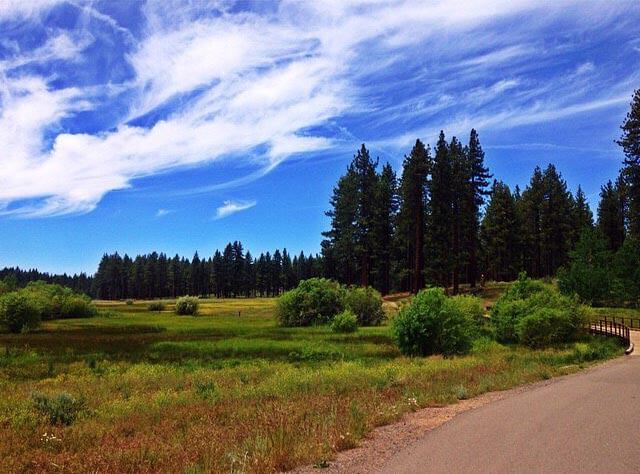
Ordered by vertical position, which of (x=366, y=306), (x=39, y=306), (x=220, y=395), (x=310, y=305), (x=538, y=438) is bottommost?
(x=220, y=395)

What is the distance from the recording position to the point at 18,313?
51.7 m

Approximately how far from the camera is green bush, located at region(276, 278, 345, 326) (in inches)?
2210

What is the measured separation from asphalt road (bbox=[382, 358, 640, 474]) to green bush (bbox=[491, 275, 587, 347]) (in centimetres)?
2058

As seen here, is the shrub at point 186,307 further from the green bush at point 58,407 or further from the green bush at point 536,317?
the green bush at point 58,407

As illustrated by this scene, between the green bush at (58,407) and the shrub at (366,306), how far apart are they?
135 feet

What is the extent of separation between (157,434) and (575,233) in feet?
308

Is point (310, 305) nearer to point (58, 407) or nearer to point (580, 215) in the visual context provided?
point (58, 407)

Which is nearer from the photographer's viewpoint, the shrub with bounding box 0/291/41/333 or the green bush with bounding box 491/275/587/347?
the green bush with bounding box 491/275/587/347

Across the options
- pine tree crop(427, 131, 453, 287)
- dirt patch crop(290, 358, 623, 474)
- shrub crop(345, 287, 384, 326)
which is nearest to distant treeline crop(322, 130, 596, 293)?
pine tree crop(427, 131, 453, 287)

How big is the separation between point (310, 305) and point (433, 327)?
25.7 metres

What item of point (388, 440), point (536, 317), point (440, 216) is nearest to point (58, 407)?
point (388, 440)

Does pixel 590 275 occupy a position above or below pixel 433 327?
above

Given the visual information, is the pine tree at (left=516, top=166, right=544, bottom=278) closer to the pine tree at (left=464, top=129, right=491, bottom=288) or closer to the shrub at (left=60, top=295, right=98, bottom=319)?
the pine tree at (left=464, top=129, right=491, bottom=288)

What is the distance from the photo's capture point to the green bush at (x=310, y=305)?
5612cm
